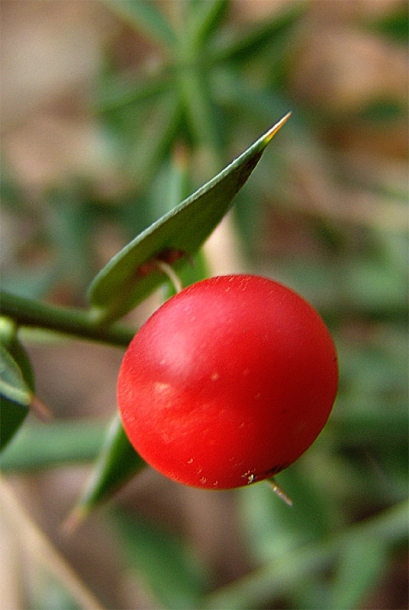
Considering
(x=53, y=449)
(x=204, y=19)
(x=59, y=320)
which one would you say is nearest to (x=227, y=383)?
(x=59, y=320)

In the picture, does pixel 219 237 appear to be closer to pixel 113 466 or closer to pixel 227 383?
pixel 113 466

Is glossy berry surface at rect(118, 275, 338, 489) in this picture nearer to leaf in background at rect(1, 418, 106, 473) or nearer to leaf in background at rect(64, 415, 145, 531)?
leaf in background at rect(64, 415, 145, 531)

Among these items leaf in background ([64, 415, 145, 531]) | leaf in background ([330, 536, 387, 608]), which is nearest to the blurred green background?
leaf in background ([330, 536, 387, 608])

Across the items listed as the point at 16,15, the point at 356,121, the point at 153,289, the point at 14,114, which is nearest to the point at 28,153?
the point at 14,114

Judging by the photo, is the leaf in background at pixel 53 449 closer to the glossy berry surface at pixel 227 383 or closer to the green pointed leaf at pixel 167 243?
the green pointed leaf at pixel 167 243

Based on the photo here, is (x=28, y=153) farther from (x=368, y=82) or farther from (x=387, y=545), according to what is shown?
(x=387, y=545)

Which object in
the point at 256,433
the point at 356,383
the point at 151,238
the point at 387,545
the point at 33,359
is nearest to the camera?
the point at 256,433

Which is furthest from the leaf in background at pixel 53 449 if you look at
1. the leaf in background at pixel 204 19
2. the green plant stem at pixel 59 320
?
the leaf in background at pixel 204 19
